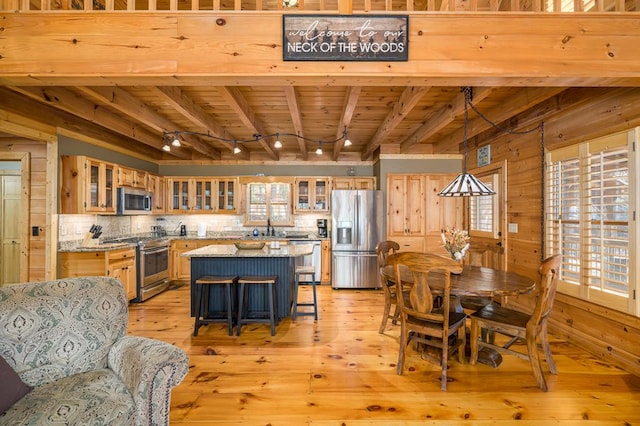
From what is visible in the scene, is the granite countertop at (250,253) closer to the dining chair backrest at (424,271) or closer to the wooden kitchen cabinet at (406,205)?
the dining chair backrest at (424,271)

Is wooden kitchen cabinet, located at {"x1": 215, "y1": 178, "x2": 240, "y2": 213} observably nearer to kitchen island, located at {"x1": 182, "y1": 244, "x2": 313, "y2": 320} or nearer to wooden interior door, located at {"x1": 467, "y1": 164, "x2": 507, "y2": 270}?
kitchen island, located at {"x1": 182, "y1": 244, "x2": 313, "y2": 320}

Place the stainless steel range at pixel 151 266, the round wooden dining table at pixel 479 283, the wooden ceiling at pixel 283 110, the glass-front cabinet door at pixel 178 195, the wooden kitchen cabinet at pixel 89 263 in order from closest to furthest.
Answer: the round wooden dining table at pixel 479 283 → the wooden ceiling at pixel 283 110 → the wooden kitchen cabinet at pixel 89 263 → the stainless steel range at pixel 151 266 → the glass-front cabinet door at pixel 178 195

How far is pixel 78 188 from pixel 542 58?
209 inches

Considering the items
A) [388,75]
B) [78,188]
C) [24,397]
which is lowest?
[24,397]

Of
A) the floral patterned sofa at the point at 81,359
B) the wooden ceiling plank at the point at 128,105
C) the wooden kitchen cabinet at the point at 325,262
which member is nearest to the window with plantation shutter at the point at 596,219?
the wooden kitchen cabinet at the point at 325,262

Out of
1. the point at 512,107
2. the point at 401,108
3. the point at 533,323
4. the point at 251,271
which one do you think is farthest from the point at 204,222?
A: the point at 533,323

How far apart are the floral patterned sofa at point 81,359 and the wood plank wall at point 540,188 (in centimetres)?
361

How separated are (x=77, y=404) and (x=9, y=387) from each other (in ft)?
1.16

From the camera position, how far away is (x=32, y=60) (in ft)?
7.14

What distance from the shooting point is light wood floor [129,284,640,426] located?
2119mm

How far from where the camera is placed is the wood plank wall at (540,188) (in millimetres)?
2678

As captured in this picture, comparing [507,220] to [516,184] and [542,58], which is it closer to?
[516,184]

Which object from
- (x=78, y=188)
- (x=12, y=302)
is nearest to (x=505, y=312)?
(x=12, y=302)

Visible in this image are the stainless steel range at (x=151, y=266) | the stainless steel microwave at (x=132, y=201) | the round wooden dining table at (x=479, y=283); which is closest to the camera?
the round wooden dining table at (x=479, y=283)
